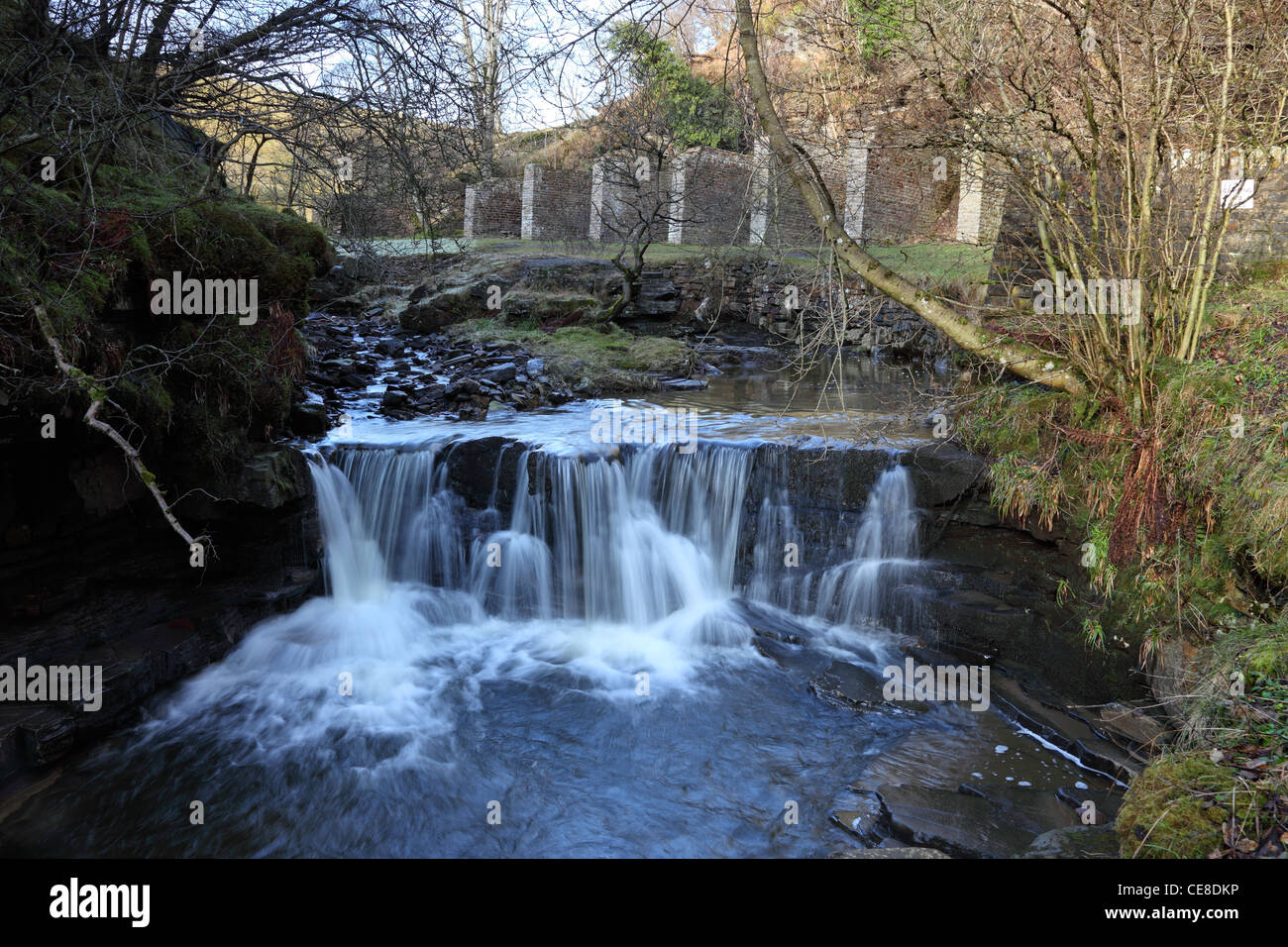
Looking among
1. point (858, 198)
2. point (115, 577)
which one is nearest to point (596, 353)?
point (115, 577)

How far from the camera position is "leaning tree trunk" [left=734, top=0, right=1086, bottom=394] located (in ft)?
19.9

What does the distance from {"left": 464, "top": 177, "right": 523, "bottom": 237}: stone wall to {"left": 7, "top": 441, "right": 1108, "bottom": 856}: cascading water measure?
18.7 metres

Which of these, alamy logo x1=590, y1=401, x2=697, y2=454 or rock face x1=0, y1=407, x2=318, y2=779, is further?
alamy logo x1=590, y1=401, x2=697, y2=454

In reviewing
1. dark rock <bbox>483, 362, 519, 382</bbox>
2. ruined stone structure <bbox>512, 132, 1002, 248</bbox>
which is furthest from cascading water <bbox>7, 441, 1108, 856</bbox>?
ruined stone structure <bbox>512, 132, 1002, 248</bbox>

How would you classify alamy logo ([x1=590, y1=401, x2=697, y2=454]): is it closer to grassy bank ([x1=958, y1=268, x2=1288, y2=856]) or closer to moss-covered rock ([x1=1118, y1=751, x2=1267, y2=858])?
grassy bank ([x1=958, y1=268, x2=1288, y2=856])

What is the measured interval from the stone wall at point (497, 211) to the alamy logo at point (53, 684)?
21748mm

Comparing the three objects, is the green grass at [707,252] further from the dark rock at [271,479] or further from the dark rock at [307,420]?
the dark rock at [271,479]

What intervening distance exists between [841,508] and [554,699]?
3.29m

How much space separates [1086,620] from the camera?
6.02m

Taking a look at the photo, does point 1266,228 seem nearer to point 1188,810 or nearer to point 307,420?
point 1188,810

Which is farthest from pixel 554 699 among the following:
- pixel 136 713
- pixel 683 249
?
pixel 683 249
